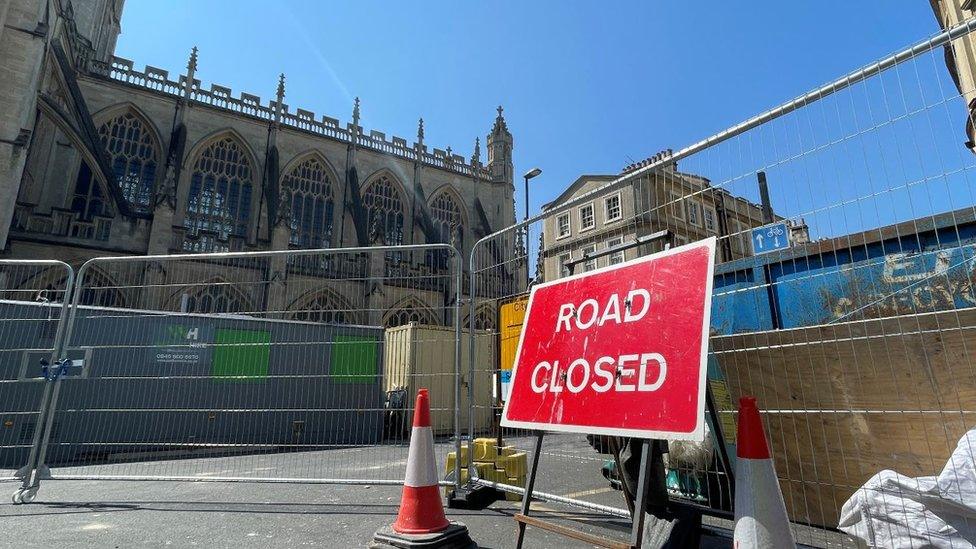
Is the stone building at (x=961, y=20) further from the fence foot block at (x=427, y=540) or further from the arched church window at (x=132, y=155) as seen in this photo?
the arched church window at (x=132, y=155)

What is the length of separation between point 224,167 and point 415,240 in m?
10.3

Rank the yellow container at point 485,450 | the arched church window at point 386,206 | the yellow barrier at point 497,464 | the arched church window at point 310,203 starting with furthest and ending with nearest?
1. the arched church window at point 386,206
2. the arched church window at point 310,203
3. the yellow container at point 485,450
4. the yellow barrier at point 497,464

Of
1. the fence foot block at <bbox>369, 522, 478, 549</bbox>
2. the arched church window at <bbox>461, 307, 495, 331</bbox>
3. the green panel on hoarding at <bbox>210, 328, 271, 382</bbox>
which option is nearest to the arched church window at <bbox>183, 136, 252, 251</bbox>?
the green panel on hoarding at <bbox>210, 328, 271, 382</bbox>

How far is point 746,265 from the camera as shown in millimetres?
3395

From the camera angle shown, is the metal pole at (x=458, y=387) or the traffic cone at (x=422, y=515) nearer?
the traffic cone at (x=422, y=515)

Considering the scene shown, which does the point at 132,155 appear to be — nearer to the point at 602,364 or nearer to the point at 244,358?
the point at 244,358

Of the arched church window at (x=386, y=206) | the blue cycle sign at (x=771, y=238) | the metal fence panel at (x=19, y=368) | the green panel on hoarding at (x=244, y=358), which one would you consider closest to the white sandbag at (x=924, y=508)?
the blue cycle sign at (x=771, y=238)

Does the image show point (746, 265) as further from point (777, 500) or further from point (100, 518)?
point (100, 518)

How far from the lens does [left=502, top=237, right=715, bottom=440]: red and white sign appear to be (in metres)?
2.16

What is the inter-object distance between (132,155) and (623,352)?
2599 centimetres

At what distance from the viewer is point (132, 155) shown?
2150 cm

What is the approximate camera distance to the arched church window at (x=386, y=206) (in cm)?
2736

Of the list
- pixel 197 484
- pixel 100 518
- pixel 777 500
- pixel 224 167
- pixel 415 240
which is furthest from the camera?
pixel 415 240

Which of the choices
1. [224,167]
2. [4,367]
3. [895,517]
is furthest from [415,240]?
[895,517]
